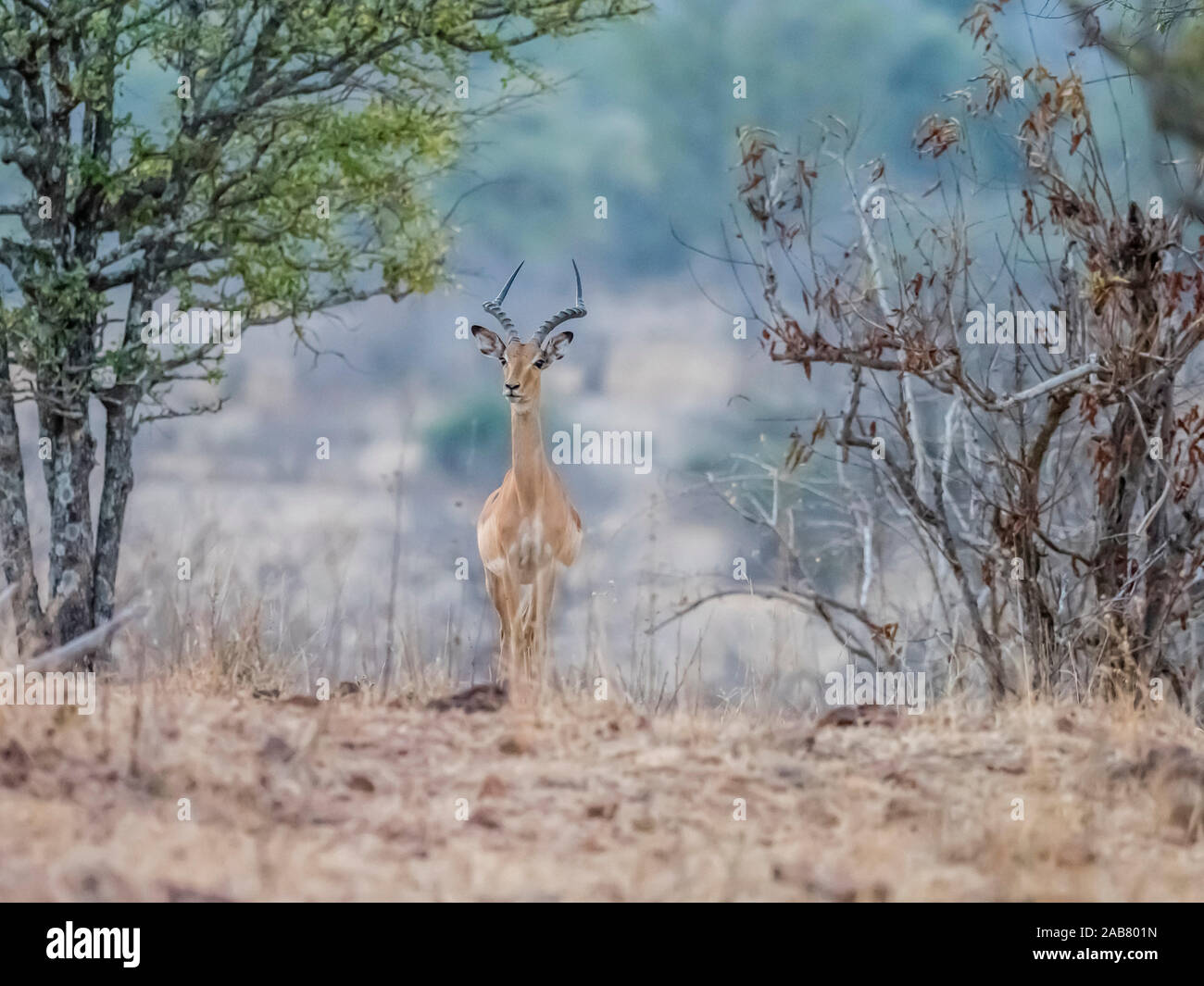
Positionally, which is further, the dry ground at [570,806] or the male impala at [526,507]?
the male impala at [526,507]

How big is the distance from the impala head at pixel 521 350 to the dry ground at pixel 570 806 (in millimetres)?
2257

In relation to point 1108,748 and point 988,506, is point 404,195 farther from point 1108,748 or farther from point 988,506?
point 1108,748

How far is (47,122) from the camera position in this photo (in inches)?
337

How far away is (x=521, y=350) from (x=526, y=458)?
0.67 metres

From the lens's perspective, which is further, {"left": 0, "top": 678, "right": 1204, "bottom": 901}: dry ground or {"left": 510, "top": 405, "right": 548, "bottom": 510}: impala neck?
{"left": 510, "top": 405, "right": 548, "bottom": 510}: impala neck

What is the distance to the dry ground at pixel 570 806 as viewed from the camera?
15.1 ft

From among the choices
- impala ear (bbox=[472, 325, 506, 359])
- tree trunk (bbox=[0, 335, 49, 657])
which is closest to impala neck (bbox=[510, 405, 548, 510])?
impala ear (bbox=[472, 325, 506, 359])

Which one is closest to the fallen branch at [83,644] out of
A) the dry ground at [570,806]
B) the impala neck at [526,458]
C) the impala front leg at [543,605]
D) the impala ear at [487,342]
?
the dry ground at [570,806]

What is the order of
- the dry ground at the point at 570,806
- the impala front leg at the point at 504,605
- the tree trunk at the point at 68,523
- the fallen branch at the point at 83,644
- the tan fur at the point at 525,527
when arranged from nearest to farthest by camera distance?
the dry ground at the point at 570,806 → the fallen branch at the point at 83,644 → the tan fur at the point at 525,527 → the impala front leg at the point at 504,605 → the tree trunk at the point at 68,523

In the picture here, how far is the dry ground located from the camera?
4613 mm

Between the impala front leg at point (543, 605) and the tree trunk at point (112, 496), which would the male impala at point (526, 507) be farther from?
the tree trunk at point (112, 496)

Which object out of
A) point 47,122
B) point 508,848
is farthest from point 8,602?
point 508,848

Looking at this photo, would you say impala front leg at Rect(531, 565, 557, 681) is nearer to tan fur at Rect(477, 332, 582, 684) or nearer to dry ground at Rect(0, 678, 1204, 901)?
tan fur at Rect(477, 332, 582, 684)
